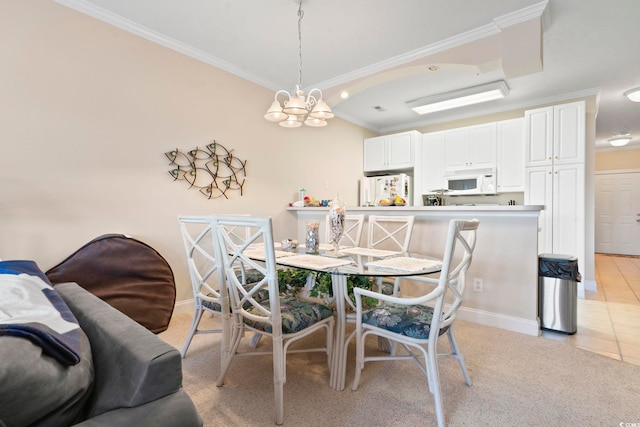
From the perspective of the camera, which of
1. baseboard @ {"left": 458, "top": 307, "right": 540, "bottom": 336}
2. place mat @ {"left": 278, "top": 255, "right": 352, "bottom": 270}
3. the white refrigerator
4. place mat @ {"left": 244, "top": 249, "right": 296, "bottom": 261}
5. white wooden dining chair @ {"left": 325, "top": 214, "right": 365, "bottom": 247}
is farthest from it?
the white refrigerator

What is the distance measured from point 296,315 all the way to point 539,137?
13.5 feet

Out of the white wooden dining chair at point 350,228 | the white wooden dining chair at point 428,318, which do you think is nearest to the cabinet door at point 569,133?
the white wooden dining chair at point 350,228

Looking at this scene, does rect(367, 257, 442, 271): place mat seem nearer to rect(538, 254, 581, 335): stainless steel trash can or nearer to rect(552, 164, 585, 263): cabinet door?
rect(538, 254, 581, 335): stainless steel trash can

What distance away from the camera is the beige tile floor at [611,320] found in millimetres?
2354

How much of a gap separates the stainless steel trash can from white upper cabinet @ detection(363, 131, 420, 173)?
2915 mm

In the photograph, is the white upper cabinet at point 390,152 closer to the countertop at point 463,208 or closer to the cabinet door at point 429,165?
the cabinet door at point 429,165

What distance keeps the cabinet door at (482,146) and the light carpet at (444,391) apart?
9.72 feet

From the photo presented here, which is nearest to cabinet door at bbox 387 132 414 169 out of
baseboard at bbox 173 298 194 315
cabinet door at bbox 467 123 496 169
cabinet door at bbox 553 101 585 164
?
cabinet door at bbox 467 123 496 169

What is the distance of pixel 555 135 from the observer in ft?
13.1

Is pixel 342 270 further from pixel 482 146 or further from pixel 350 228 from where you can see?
pixel 482 146


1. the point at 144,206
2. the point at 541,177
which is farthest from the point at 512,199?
the point at 144,206

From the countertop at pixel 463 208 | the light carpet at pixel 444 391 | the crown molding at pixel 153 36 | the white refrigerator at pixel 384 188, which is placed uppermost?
the crown molding at pixel 153 36

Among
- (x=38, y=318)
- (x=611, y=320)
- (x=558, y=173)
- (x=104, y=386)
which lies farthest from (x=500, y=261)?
(x=38, y=318)

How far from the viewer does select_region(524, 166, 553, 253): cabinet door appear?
3.99 metres
